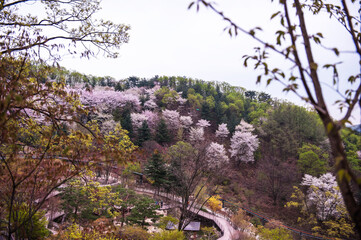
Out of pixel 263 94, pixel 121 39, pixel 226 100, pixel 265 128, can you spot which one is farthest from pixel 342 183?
pixel 263 94

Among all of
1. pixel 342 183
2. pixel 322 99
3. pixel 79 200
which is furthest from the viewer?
pixel 79 200

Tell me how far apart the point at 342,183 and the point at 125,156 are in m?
2.26

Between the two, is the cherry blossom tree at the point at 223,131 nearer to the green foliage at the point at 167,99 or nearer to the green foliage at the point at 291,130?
the green foliage at the point at 291,130

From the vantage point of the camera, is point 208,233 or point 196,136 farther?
point 196,136

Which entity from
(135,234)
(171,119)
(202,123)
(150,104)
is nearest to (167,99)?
(150,104)

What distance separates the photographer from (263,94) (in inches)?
1722

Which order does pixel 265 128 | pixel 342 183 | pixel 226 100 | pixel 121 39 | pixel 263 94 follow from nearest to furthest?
1. pixel 342 183
2. pixel 121 39
3. pixel 265 128
4. pixel 226 100
5. pixel 263 94

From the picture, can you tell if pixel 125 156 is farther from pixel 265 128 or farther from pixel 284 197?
pixel 265 128

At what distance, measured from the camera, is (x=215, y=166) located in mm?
14406

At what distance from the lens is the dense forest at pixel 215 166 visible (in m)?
10.1

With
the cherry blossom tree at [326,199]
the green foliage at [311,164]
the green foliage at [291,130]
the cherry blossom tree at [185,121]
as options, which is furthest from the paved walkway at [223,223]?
the cherry blossom tree at [185,121]

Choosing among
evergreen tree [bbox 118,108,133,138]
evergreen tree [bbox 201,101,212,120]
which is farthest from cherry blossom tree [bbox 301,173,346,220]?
evergreen tree [bbox 118,108,133,138]

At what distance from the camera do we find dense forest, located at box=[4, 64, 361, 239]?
33.2ft

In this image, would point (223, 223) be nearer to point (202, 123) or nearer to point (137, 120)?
point (202, 123)
